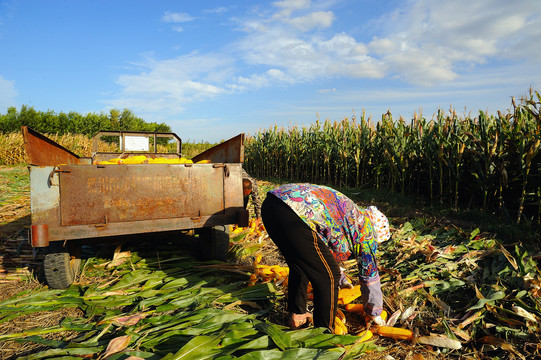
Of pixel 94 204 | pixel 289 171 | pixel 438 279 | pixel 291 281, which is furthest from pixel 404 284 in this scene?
pixel 289 171

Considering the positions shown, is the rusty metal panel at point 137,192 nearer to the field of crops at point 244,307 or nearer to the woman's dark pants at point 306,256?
the field of crops at point 244,307

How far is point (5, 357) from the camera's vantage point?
2211mm

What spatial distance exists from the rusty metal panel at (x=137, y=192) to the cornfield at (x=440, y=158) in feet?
16.2

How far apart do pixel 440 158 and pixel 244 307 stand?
5.71 meters

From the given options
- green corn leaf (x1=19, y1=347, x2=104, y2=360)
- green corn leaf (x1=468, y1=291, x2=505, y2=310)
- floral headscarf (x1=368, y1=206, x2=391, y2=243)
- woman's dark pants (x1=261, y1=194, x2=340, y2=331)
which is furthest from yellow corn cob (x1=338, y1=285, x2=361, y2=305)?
green corn leaf (x1=19, y1=347, x2=104, y2=360)

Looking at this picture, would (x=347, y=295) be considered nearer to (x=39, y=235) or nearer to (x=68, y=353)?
(x=68, y=353)

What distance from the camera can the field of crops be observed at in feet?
7.06

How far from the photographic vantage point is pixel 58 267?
10.5 ft

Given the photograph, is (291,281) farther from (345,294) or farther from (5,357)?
(5,357)

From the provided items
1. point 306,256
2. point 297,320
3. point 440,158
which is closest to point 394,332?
point 297,320

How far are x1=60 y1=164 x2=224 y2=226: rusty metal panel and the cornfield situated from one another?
495 cm

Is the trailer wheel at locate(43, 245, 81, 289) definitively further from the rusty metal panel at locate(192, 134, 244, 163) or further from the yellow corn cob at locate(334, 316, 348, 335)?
the yellow corn cob at locate(334, 316, 348, 335)

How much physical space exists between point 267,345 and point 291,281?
49 cm

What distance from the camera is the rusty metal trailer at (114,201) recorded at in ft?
9.44
